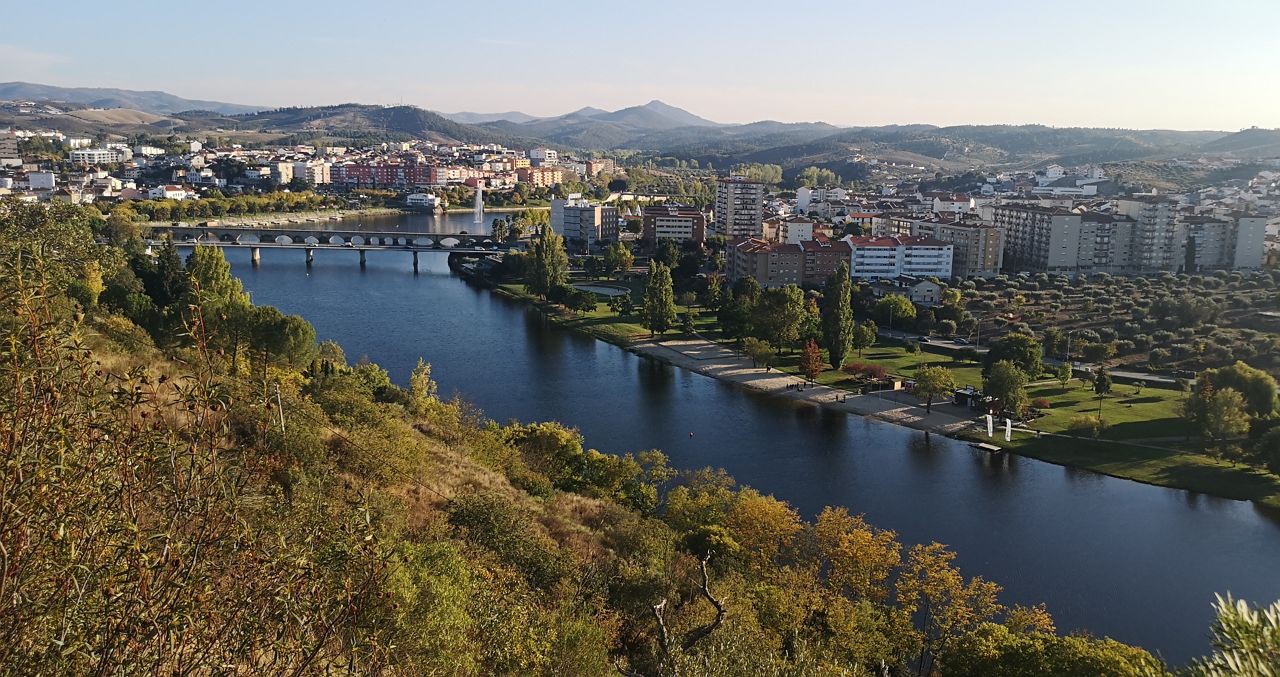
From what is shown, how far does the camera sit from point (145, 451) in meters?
0.87

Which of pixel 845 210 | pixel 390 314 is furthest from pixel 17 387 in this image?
pixel 845 210

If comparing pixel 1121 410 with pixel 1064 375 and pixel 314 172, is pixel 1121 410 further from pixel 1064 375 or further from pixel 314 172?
pixel 314 172

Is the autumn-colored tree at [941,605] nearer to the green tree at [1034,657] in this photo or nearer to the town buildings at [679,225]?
the green tree at [1034,657]

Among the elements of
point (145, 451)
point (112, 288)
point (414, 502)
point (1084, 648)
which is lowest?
point (1084, 648)

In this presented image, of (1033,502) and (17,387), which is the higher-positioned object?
(17,387)

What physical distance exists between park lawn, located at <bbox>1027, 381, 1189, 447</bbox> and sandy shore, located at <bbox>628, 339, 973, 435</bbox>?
25.1 inches

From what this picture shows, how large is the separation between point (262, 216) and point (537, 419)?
1576 cm

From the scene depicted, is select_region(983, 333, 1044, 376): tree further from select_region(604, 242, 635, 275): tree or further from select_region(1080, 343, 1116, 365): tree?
select_region(604, 242, 635, 275): tree

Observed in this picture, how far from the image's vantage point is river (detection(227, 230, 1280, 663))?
13.8 feet

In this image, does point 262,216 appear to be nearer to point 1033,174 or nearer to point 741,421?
point 741,421

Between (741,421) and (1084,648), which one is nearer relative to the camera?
(1084,648)

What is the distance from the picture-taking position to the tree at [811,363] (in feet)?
24.8

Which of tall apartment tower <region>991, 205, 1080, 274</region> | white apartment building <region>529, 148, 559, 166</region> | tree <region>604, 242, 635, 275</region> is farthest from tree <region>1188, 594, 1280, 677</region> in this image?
white apartment building <region>529, 148, 559, 166</region>

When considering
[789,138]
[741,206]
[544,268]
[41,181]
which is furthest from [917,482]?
[789,138]
